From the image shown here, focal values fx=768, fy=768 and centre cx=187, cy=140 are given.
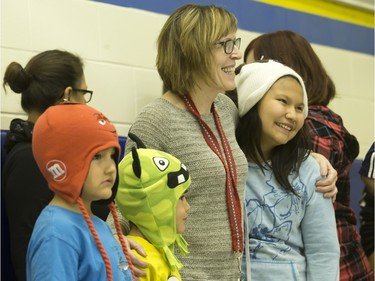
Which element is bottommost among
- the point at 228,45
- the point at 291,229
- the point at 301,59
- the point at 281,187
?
the point at 291,229

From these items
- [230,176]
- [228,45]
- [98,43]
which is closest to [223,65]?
[228,45]

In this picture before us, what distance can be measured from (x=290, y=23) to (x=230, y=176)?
6.27ft

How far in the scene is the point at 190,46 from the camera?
2.50 metres

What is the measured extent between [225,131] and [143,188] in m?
0.53

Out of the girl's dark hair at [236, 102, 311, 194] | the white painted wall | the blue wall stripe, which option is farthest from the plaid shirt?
the blue wall stripe

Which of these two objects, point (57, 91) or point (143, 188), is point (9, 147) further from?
point (143, 188)

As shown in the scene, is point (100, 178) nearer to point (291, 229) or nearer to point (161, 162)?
point (161, 162)

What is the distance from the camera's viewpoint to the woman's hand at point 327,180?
274cm

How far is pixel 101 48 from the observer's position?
323 centimetres

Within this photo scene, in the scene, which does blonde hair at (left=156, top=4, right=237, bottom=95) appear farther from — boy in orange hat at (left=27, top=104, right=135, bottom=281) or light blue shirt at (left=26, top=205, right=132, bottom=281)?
light blue shirt at (left=26, top=205, right=132, bottom=281)

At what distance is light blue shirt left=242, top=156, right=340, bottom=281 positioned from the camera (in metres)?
2.62

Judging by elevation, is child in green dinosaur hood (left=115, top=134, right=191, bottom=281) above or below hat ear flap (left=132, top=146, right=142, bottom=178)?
below

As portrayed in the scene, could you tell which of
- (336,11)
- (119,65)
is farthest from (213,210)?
(336,11)

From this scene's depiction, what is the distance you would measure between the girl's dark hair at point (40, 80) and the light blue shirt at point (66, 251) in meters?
0.84
